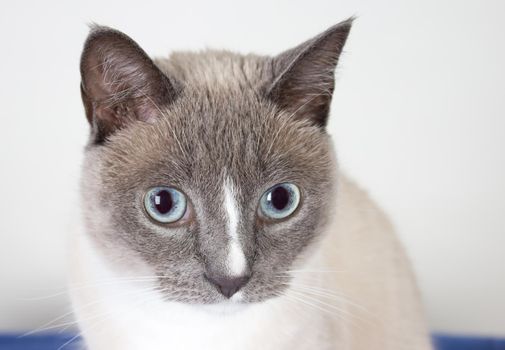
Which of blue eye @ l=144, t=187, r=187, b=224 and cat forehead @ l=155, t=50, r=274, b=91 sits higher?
cat forehead @ l=155, t=50, r=274, b=91

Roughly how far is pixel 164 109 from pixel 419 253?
1.42 m

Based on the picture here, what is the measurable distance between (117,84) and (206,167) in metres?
0.22

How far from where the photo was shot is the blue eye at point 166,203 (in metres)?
1.31

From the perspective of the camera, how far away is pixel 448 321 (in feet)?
8.49

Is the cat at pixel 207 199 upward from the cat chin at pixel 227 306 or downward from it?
upward

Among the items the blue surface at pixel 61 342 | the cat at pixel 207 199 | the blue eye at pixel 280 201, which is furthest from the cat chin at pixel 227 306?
the blue surface at pixel 61 342

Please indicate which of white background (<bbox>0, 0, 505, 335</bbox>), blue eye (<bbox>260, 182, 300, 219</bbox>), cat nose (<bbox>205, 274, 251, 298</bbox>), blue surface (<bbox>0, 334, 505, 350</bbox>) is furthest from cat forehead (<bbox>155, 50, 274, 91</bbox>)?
blue surface (<bbox>0, 334, 505, 350</bbox>)

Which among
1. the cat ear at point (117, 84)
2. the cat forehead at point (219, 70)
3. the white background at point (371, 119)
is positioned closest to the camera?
the cat ear at point (117, 84)

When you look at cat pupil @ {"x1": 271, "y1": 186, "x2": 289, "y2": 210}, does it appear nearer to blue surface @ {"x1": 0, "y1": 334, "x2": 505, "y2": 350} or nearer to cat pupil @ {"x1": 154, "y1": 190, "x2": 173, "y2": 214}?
cat pupil @ {"x1": 154, "y1": 190, "x2": 173, "y2": 214}

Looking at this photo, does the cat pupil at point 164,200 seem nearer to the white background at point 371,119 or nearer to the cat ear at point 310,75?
the cat ear at point 310,75

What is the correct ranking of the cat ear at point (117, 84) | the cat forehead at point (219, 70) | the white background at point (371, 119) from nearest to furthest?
1. the cat ear at point (117, 84)
2. the cat forehead at point (219, 70)
3. the white background at point (371, 119)

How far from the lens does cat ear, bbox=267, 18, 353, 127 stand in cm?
133

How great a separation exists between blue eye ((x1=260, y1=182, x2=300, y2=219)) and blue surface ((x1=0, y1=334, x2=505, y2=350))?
1.16m

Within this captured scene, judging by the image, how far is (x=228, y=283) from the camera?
50.1 inches
